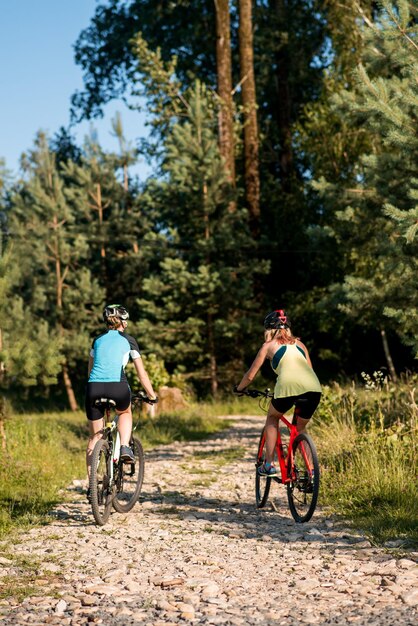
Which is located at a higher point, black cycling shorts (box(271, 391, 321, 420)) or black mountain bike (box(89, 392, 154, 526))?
black cycling shorts (box(271, 391, 321, 420))

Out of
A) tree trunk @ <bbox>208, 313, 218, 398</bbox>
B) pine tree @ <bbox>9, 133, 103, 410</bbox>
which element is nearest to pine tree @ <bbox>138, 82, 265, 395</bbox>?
tree trunk @ <bbox>208, 313, 218, 398</bbox>

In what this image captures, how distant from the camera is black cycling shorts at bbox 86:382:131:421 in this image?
27.0ft

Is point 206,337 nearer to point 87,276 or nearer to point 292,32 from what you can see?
point 87,276

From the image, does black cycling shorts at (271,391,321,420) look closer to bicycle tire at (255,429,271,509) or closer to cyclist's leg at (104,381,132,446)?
bicycle tire at (255,429,271,509)

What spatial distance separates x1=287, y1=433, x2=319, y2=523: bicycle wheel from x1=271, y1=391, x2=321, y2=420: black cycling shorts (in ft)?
0.80

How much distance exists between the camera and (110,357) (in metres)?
8.30

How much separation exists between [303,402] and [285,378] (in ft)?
0.95

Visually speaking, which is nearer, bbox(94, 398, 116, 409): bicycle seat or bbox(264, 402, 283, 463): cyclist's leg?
bbox(94, 398, 116, 409): bicycle seat

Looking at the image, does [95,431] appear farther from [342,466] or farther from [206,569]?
[342,466]

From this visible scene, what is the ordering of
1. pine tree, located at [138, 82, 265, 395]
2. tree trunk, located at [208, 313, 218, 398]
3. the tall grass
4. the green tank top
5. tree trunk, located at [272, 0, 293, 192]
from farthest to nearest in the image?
tree trunk, located at [272, 0, 293, 192] < tree trunk, located at [208, 313, 218, 398] < pine tree, located at [138, 82, 265, 395] < the green tank top < the tall grass

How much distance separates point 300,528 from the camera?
786 centimetres

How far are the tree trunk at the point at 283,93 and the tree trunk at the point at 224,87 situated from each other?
437 centimetres

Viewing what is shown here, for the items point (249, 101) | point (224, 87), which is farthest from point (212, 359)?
point (249, 101)

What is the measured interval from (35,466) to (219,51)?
1770cm
